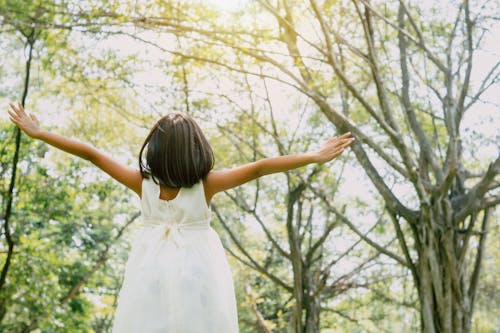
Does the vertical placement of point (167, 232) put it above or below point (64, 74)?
below

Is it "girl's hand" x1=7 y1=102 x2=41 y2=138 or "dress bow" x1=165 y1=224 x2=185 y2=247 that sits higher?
"girl's hand" x1=7 y1=102 x2=41 y2=138

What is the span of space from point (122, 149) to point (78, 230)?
11.4ft

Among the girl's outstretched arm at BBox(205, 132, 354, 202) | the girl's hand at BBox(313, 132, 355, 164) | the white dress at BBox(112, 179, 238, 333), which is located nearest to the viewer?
the white dress at BBox(112, 179, 238, 333)

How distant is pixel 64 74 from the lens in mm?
9961

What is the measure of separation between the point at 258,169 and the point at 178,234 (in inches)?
19.2

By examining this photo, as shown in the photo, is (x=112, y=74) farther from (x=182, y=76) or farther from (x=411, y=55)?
(x=411, y=55)

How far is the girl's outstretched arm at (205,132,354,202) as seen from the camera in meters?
2.90

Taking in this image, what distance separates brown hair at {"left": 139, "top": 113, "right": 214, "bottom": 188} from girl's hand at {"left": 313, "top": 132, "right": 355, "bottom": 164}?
1.71ft

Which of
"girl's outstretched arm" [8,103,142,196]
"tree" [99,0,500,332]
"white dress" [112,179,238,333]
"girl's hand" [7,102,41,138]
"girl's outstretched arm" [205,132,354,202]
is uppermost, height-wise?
"tree" [99,0,500,332]

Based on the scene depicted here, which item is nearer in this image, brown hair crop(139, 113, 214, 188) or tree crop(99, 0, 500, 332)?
brown hair crop(139, 113, 214, 188)

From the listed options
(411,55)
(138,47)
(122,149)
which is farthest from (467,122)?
(122,149)

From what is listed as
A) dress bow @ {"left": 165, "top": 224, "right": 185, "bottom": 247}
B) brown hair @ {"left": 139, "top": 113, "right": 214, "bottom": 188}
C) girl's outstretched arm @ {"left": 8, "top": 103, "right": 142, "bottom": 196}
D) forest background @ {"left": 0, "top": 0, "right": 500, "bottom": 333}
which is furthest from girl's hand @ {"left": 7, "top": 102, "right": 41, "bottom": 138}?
forest background @ {"left": 0, "top": 0, "right": 500, "bottom": 333}

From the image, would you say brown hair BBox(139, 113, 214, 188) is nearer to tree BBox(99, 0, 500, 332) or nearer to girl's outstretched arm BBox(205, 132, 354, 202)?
girl's outstretched arm BBox(205, 132, 354, 202)

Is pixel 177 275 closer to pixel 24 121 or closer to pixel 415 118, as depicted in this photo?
pixel 24 121
